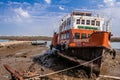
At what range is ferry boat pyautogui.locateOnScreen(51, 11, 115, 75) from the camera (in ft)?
53.3

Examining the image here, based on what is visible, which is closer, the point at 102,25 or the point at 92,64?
the point at 92,64

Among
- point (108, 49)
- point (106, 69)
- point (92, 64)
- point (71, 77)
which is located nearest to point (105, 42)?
point (108, 49)

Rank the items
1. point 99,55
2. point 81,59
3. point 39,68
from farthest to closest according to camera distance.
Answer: point 39,68 < point 81,59 < point 99,55

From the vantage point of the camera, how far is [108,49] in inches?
649

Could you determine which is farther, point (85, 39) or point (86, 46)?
point (85, 39)

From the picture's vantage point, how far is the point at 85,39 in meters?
17.5

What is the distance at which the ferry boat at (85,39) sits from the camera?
53.3 feet

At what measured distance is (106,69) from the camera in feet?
67.6

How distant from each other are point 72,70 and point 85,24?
162 inches

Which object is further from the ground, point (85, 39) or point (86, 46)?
point (85, 39)

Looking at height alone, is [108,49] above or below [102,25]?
below

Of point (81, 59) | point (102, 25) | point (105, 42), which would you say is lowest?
point (81, 59)

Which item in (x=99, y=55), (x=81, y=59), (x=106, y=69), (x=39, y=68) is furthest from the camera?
(x=106, y=69)

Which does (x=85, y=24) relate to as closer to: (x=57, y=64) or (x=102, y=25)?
(x=102, y=25)
